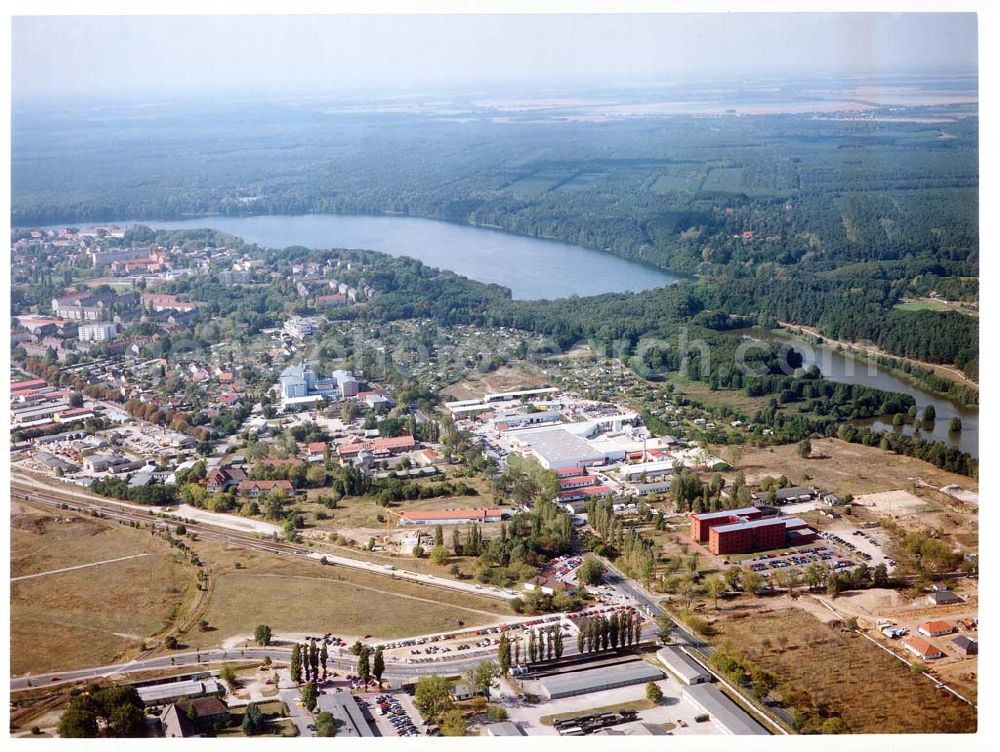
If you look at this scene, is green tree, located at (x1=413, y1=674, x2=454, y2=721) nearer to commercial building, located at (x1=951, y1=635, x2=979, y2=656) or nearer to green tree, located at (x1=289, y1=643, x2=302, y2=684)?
green tree, located at (x1=289, y1=643, x2=302, y2=684)

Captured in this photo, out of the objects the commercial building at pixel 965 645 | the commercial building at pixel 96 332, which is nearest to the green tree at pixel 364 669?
the commercial building at pixel 965 645

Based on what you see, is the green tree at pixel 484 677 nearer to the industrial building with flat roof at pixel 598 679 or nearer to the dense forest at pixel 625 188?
the industrial building with flat roof at pixel 598 679

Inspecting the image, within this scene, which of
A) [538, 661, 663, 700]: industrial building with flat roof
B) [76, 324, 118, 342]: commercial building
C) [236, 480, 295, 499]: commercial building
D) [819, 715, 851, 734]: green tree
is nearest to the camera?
[819, 715, 851, 734]: green tree

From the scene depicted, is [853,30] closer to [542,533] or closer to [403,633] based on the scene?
[542,533]

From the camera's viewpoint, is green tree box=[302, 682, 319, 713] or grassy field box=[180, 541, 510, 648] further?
grassy field box=[180, 541, 510, 648]

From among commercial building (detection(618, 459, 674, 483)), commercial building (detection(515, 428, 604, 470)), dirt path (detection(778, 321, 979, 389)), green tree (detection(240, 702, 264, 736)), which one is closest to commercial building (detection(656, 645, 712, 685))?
green tree (detection(240, 702, 264, 736))
